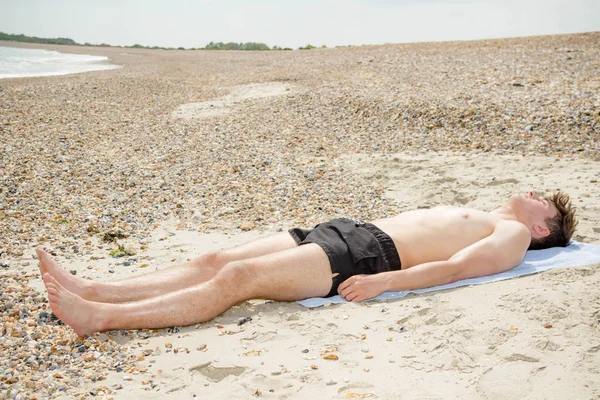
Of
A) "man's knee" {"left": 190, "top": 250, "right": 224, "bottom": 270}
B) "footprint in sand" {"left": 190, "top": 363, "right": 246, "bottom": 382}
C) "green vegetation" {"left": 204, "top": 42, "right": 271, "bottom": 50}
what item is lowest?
"footprint in sand" {"left": 190, "top": 363, "right": 246, "bottom": 382}

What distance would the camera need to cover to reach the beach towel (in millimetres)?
4070

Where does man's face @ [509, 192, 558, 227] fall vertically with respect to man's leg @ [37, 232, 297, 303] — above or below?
above

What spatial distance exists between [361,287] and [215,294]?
0.99 meters

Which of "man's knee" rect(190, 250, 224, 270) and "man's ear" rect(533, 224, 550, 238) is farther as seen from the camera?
"man's ear" rect(533, 224, 550, 238)

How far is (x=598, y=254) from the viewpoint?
177 inches

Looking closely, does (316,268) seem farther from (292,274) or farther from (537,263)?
(537,263)

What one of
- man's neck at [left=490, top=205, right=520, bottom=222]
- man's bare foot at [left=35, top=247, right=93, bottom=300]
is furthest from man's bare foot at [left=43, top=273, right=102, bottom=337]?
man's neck at [left=490, top=205, right=520, bottom=222]

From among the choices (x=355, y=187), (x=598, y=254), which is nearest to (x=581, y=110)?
(x=355, y=187)

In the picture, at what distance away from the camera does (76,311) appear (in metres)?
3.50

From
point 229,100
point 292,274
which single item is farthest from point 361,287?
point 229,100

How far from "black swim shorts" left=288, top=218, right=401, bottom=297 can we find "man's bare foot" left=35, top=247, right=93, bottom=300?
4.81 feet

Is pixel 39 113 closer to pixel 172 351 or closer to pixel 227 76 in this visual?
pixel 227 76

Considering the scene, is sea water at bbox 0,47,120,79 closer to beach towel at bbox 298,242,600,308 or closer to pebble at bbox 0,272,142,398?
pebble at bbox 0,272,142,398

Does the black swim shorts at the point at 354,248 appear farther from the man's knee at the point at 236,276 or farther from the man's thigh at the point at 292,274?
the man's knee at the point at 236,276
